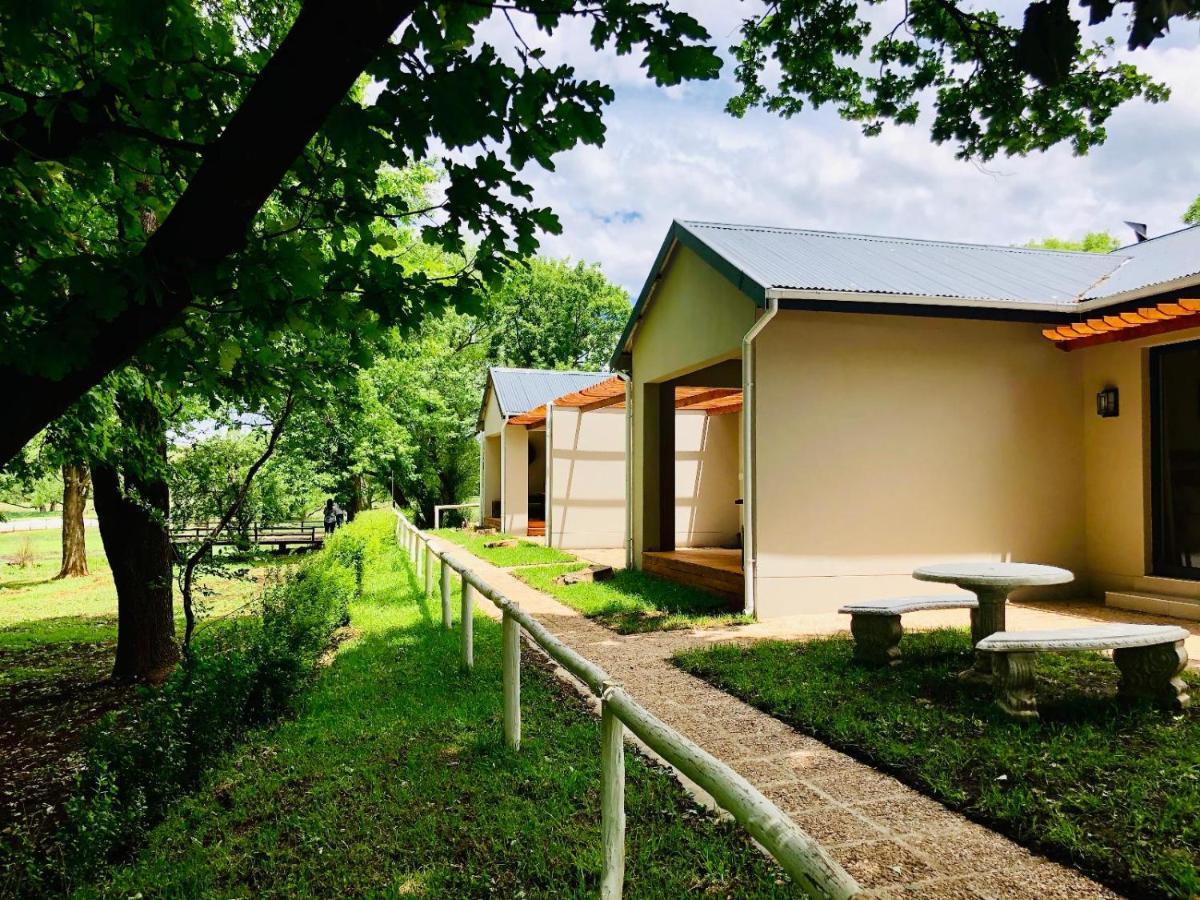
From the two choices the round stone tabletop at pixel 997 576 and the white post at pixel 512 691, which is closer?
the white post at pixel 512 691

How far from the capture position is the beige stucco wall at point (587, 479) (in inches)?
643

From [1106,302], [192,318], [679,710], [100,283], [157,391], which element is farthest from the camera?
[1106,302]

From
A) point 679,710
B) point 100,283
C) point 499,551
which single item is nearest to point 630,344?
point 499,551

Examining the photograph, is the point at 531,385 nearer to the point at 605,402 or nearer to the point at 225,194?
the point at 605,402

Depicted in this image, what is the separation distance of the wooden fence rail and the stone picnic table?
Answer: 10.1 feet

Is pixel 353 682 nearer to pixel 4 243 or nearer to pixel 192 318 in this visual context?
pixel 192 318

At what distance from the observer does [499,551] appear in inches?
624

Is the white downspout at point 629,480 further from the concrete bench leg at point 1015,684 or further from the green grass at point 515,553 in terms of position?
the concrete bench leg at point 1015,684

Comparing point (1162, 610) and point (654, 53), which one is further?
point (1162, 610)

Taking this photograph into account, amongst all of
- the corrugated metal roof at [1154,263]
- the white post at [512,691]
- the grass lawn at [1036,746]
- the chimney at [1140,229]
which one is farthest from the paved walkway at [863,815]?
the chimney at [1140,229]

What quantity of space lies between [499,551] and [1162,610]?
37.6 feet

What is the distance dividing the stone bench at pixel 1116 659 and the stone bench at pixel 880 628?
3.86 ft

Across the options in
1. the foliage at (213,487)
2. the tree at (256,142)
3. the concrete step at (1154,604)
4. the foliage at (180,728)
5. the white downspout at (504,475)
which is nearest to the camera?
the tree at (256,142)

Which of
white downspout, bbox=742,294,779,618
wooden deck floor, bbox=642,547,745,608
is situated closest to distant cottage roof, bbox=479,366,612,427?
wooden deck floor, bbox=642,547,745,608
